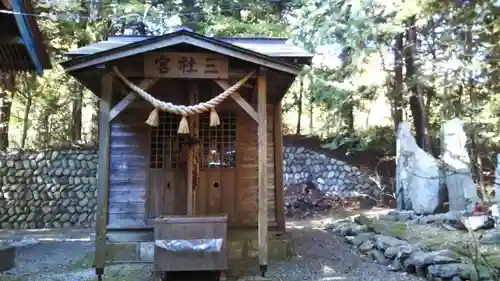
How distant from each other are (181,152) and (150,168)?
2.17 ft

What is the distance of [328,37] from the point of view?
14.2 metres

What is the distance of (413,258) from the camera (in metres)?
6.54

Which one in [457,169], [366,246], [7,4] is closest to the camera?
[7,4]

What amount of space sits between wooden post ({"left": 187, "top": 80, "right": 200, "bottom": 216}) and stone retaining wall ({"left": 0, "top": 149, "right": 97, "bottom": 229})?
8479 mm

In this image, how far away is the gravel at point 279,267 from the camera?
6.41 metres

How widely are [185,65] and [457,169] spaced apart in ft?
25.5

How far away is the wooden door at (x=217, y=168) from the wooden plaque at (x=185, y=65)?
179 cm

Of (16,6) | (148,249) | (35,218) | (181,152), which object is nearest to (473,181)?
(181,152)

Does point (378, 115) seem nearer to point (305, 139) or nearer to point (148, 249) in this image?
point (305, 139)

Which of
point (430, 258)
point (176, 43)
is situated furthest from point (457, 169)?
point (176, 43)

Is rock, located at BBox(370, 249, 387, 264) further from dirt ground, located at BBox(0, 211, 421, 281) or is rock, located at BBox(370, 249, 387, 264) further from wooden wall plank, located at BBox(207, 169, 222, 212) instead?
wooden wall plank, located at BBox(207, 169, 222, 212)

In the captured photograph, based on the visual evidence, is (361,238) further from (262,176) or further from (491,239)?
(262,176)

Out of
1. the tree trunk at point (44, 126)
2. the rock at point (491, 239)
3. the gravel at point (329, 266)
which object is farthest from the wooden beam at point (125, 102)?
the tree trunk at point (44, 126)

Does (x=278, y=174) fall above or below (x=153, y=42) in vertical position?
below
